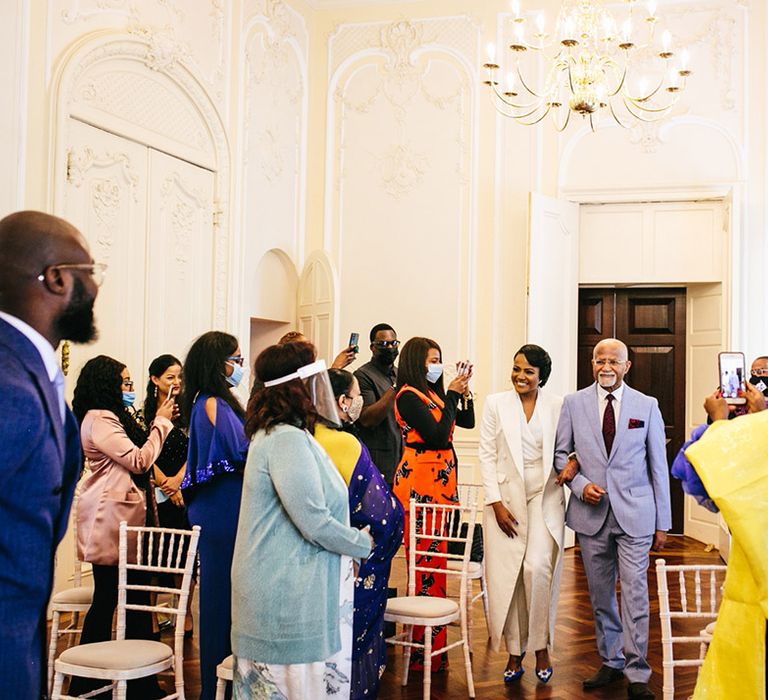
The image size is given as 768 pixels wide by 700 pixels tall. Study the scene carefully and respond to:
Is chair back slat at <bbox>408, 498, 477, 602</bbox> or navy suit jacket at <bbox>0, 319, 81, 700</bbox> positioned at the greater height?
navy suit jacket at <bbox>0, 319, 81, 700</bbox>

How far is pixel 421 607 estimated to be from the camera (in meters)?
4.07

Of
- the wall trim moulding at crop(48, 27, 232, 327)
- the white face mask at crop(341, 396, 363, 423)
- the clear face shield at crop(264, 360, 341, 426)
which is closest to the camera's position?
the clear face shield at crop(264, 360, 341, 426)

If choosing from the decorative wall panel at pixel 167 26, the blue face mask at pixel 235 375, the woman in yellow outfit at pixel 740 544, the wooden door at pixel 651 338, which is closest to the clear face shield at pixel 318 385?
the blue face mask at pixel 235 375

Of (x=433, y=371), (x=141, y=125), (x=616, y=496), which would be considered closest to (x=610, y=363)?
(x=616, y=496)

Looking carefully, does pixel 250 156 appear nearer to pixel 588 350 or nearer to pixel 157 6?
pixel 157 6

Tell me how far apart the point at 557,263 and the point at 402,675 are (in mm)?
4606

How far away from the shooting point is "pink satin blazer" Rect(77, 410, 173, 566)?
12.8 feet

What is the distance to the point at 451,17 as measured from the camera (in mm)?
8688

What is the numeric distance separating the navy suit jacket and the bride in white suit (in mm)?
3050

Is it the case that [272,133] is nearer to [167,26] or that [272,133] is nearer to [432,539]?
[167,26]

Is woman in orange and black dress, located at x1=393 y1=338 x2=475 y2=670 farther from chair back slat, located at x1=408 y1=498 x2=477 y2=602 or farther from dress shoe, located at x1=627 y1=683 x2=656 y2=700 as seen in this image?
dress shoe, located at x1=627 y1=683 x2=656 y2=700

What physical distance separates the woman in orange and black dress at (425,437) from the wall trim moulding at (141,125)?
7.98ft

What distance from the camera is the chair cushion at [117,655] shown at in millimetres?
3115

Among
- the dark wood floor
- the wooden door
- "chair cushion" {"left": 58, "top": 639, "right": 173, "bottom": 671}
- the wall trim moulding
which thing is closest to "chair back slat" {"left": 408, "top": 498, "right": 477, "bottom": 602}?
the dark wood floor
